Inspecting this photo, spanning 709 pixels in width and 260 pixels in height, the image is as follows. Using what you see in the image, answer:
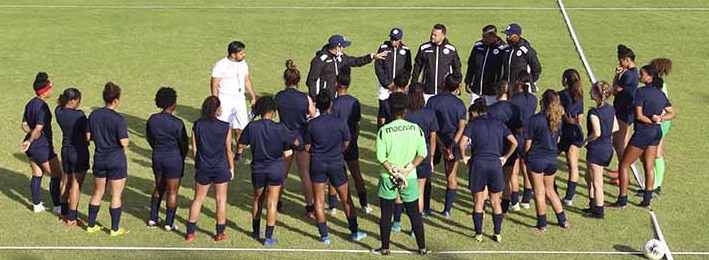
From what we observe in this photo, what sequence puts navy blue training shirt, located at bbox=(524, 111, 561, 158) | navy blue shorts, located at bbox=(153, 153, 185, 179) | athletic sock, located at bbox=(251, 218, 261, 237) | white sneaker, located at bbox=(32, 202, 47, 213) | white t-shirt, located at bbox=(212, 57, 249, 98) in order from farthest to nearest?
white t-shirt, located at bbox=(212, 57, 249, 98) < white sneaker, located at bbox=(32, 202, 47, 213) < athletic sock, located at bbox=(251, 218, 261, 237) < navy blue training shirt, located at bbox=(524, 111, 561, 158) < navy blue shorts, located at bbox=(153, 153, 185, 179)

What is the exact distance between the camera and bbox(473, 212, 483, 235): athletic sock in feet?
35.6

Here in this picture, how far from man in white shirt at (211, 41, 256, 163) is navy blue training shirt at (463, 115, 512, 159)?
4232mm

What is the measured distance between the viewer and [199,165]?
10508 millimetres

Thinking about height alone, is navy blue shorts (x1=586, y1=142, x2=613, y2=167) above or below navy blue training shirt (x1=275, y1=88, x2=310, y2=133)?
below

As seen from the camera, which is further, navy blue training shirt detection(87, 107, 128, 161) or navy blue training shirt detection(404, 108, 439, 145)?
navy blue training shirt detection(404, 108, 439, 145)

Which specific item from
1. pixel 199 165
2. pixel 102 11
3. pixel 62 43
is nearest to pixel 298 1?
pixel 102 11

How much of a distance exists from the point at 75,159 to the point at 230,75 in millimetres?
3232

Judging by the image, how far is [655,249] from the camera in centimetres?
1038

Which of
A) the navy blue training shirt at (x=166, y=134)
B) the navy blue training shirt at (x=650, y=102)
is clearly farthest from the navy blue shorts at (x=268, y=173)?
the navy blue training shirt at (x=650, y=102)

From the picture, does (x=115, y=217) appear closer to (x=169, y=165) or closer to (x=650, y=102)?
(x=169, y=165)

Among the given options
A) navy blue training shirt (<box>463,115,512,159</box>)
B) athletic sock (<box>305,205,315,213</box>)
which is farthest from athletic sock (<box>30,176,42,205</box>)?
navy blue training shirt (<box>463,115,512,159</box>)

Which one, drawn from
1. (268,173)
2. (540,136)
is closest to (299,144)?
(268,173)

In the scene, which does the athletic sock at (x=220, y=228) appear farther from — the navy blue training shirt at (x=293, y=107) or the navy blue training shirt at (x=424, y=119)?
the navy blue training shirt at (x=424, y=119)

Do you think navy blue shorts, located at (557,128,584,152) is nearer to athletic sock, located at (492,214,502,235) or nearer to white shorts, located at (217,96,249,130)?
athletic sock, located at (492,214,502,235)
